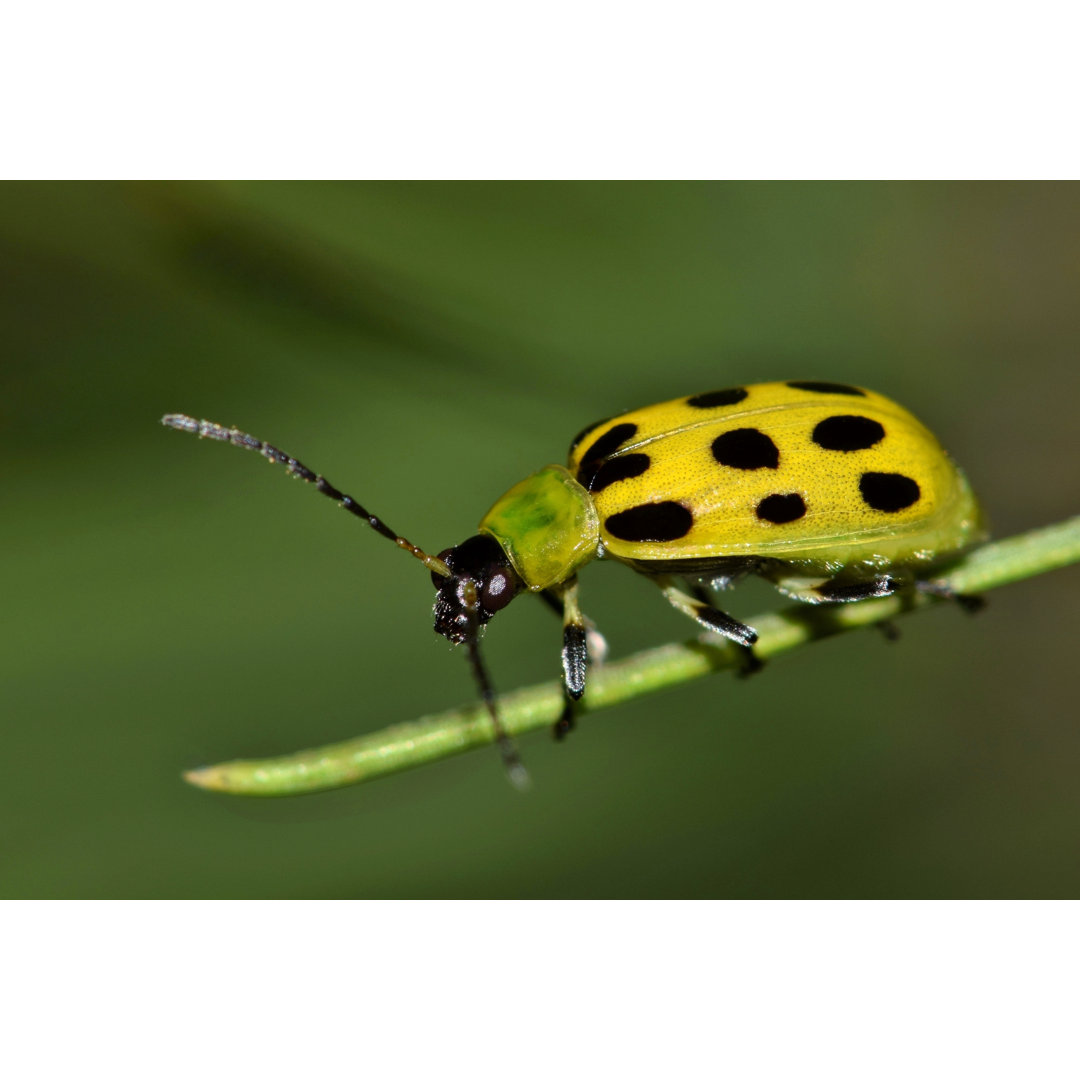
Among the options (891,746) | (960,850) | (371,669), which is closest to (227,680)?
(371,669)

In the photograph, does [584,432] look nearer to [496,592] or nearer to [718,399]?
[718,399]

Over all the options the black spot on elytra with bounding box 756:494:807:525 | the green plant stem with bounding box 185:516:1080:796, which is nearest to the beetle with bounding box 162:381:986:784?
the black spot on elytra with bounding box 756:494:807:525

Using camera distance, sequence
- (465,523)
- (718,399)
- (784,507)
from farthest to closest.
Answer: (465,523) < (718,399) < (784,507)

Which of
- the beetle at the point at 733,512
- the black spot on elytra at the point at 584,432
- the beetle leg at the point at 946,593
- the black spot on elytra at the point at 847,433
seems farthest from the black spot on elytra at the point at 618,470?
the beetle leg at the point at 946,593

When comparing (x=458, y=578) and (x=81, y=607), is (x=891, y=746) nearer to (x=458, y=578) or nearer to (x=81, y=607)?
(x=458, y=578)

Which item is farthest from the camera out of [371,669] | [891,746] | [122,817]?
[891,746]

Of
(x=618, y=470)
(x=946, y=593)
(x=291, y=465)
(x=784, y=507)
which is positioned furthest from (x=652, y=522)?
(x=291, y=465)

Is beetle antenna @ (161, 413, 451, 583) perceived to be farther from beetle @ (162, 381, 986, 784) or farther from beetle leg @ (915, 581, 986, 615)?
beetle leg @ (915, 581, 986, 615)

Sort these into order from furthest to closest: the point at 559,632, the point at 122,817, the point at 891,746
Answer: the point at 891,746 → the point at 559,632 → the point at 122,817
